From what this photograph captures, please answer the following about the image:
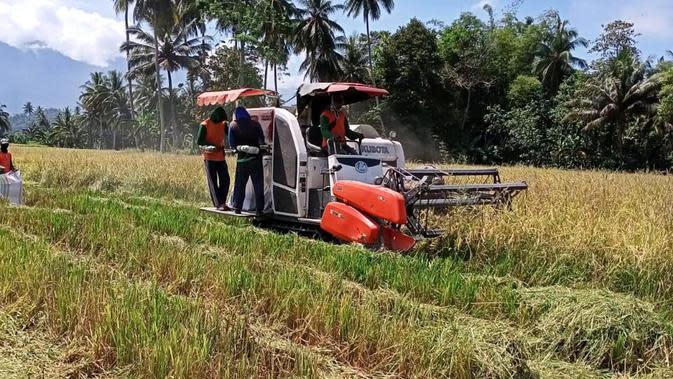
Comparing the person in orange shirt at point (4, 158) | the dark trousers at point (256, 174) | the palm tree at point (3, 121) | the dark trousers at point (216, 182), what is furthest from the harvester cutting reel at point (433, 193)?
the palm tree at point (3, 121)

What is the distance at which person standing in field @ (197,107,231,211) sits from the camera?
903 centimetres

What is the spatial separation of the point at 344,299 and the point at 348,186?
2779 millimetres

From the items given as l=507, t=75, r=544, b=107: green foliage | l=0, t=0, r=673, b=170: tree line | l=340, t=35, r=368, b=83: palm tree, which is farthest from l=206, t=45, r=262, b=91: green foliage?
l=507, t=75, r=544, b=107: green foliage

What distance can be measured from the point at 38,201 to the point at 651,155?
118ft

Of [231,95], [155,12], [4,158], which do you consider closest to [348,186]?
[231,95]

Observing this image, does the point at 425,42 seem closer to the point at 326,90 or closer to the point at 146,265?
the point at 326,90

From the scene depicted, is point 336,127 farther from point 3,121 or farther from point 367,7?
point 3,121

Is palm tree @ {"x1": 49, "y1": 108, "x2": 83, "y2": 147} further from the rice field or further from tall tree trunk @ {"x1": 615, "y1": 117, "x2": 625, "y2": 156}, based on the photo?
the rice field

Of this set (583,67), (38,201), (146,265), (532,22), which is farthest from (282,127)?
(532,22)

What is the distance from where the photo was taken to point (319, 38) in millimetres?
38656

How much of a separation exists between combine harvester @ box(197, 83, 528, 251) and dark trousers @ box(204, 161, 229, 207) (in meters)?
0.25

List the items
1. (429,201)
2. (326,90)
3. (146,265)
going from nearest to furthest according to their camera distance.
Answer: (146,265) → (429,201) → (326,90)

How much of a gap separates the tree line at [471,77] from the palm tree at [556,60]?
8cm

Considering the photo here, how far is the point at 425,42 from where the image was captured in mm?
35969
